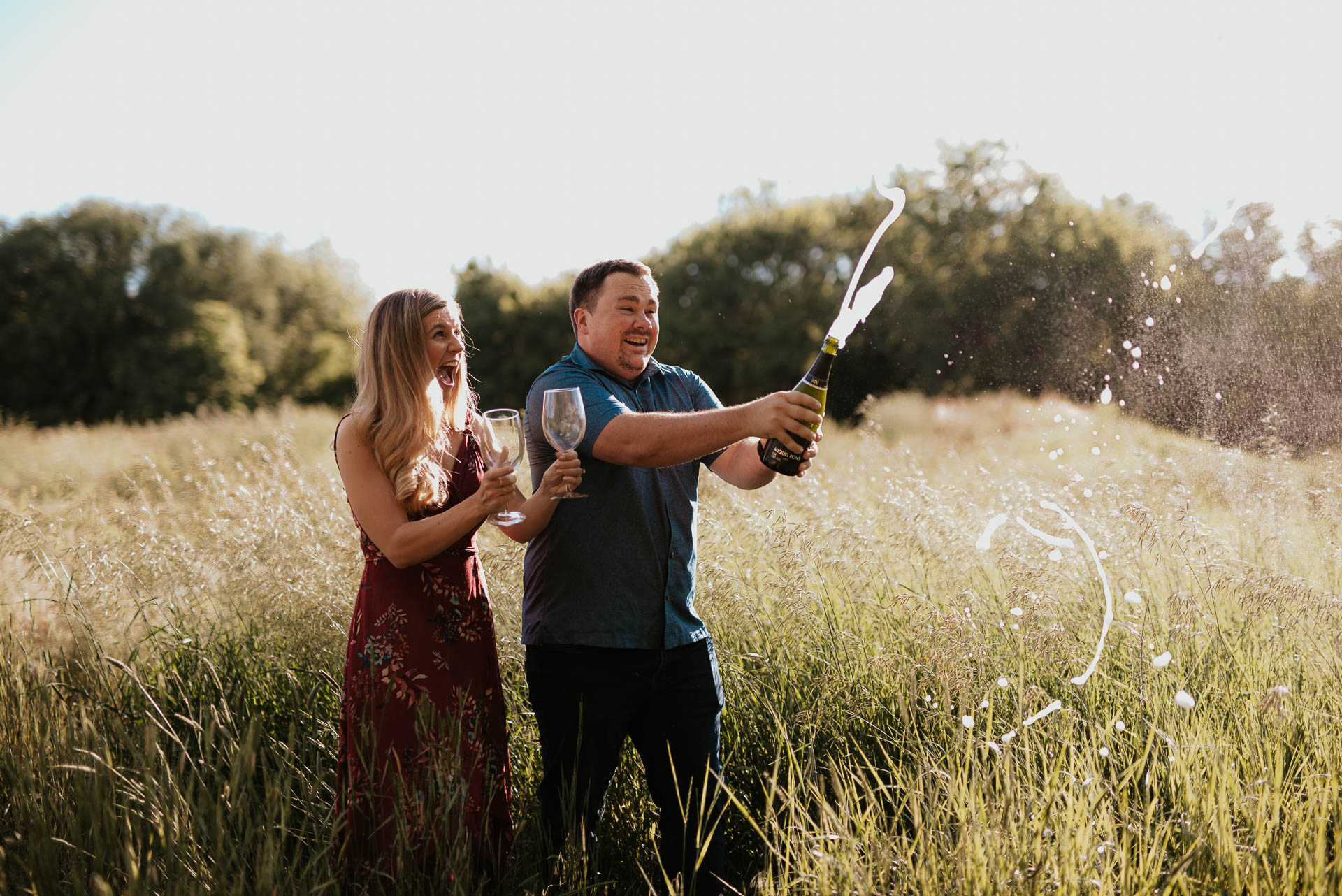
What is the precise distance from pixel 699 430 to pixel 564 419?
0.36 m

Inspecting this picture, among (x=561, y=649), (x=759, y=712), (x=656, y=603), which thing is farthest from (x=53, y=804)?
(x=759, y=712)

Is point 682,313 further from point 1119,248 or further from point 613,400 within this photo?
point 613,400

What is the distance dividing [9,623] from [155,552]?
658 mm

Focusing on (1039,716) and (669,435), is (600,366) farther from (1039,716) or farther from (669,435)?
(1039,716)

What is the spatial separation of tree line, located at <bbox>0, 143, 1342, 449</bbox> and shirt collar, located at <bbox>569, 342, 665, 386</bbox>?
3.39ft

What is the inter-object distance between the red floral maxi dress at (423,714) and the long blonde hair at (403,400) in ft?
0.41

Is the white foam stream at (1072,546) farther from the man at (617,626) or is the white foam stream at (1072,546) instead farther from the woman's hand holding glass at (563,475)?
the woman's hand holding glass at (563,475)

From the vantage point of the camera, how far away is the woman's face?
2.67 meters

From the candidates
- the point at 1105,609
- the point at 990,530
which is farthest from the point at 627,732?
the point at 990,530

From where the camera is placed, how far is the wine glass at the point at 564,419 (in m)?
2.33

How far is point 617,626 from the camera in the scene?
2.63 meters

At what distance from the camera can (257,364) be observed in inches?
1453

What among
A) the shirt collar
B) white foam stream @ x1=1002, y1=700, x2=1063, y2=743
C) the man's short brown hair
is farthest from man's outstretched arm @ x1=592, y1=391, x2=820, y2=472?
white foam stream @ x1=1002, y1=700, x2=1063, y2=743

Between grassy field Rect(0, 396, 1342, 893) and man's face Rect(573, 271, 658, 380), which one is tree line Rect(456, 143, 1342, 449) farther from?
man's face Rect(573, 271, 658, 380)
